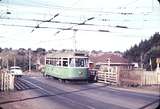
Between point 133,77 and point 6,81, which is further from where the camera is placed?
point 133,77

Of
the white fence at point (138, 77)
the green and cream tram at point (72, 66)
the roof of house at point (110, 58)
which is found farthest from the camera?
the roof of house at point (110, 58)

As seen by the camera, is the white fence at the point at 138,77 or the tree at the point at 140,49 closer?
the white fence at the point at 138,77

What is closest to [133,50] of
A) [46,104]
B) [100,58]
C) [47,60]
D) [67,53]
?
[100,58]

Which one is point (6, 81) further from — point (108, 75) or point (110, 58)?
point (110, 58)

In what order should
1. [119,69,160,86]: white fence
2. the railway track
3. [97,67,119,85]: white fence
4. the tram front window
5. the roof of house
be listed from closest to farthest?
the railway track < [119,69,160,86]: white fence < [97,67,119,85]: white fence < the tram front window < the roof of house

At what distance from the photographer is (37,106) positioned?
20.6 m

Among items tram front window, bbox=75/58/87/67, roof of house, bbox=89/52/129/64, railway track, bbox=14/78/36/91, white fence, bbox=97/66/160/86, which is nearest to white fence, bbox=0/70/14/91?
railway track, bbox=14/78/36/91

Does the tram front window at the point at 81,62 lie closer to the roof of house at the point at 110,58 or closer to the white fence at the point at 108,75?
the white fence at the point at 108,75

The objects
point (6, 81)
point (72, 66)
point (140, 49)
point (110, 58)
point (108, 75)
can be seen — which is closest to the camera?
point (6, 81)

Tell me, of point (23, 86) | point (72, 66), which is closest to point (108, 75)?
point (72, 66)

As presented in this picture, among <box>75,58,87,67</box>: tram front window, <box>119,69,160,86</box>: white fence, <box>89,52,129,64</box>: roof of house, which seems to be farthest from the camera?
<box>89,52,129,64</box>: roof of house

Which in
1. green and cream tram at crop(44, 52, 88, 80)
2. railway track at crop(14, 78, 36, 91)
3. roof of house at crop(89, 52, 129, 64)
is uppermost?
roof of house at crop(89, 52, 129, 64)

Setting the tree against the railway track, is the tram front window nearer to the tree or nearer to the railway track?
the railway track

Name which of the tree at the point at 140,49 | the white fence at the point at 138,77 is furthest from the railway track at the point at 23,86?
the tree at the point at 140,49
